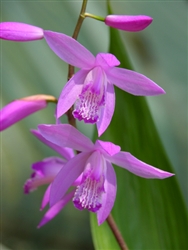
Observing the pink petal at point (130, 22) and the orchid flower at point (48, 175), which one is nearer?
the pink petal at point (130, 22)

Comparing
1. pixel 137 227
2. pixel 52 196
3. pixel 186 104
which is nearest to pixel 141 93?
pixel 52 196

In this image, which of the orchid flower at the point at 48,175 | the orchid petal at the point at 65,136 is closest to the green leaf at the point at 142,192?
the orchid flower at the point at 48,175

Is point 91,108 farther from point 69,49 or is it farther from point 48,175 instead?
point 48,175

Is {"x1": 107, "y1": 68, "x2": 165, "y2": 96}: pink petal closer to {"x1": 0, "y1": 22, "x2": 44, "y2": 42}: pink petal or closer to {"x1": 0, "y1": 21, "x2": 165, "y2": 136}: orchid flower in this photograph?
{"x1": 0, "y1": 21, "x2": 165, "y2": 136}: orchid flower

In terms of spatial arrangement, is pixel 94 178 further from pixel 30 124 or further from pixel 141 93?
pixel 30 124

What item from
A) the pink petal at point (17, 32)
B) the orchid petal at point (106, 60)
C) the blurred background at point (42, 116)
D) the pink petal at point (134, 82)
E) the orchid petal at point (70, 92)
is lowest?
the blurred background at point (42, 116)

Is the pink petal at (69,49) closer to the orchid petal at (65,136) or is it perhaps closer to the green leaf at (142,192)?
the orchid petal at (65,136)

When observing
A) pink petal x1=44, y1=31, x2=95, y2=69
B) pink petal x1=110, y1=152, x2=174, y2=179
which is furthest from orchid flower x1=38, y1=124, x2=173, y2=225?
pink petal x1=44, y1=31, x2=95, y2=69
